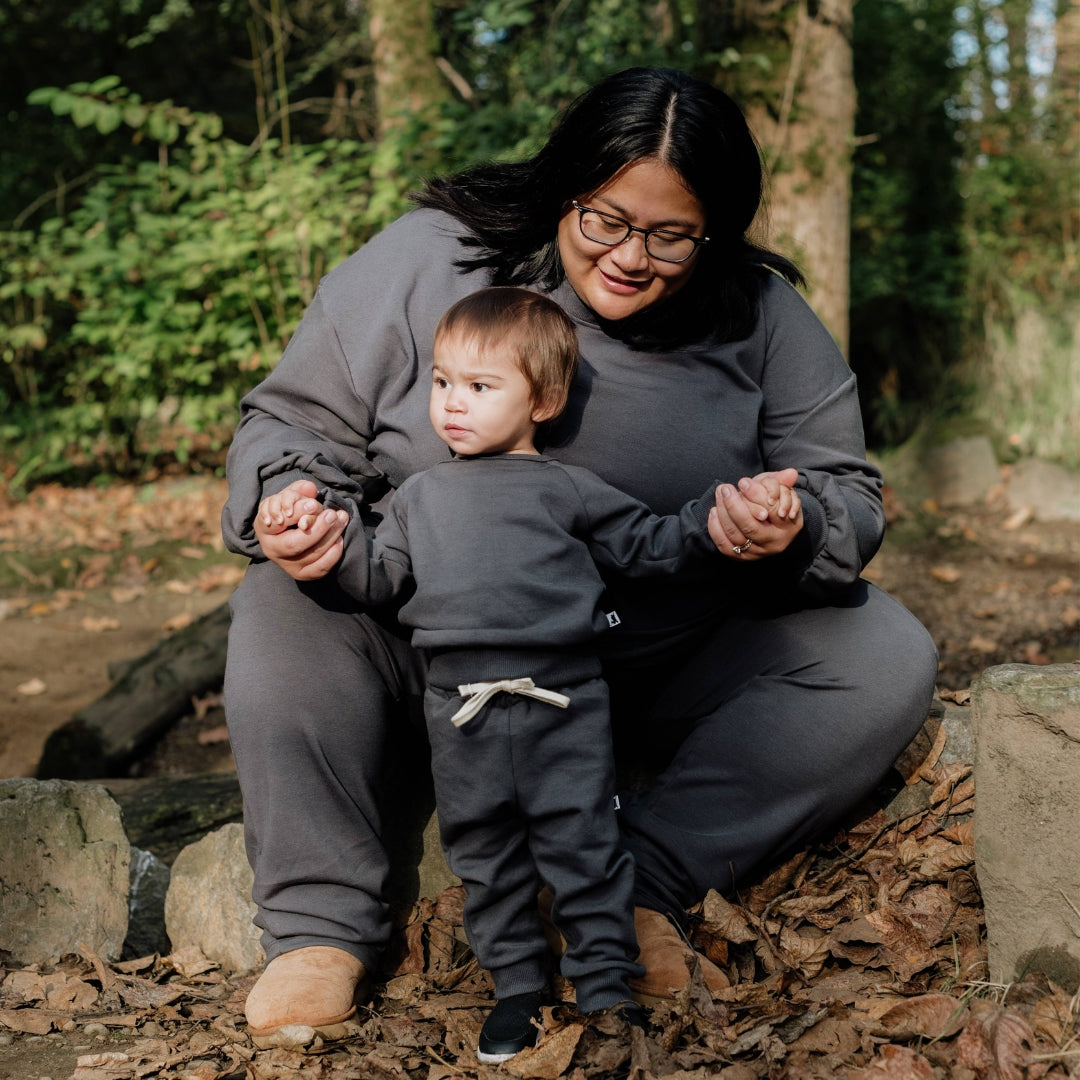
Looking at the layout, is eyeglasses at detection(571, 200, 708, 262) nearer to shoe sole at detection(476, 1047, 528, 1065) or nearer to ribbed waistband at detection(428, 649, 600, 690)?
ribbed waistband at detection(428, 649, 600, 690)

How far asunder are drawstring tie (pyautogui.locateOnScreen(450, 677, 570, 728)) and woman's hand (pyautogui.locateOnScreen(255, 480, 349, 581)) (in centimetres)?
37

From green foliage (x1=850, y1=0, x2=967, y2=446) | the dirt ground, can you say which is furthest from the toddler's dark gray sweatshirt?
green foliage (x1=850, y1=0, x2=967, y2=446)

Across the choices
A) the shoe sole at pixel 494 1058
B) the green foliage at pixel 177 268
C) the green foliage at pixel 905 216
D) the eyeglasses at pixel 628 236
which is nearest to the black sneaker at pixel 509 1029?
the shoe sole at pixel 494 1058

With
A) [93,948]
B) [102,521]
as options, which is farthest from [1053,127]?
[93,948]

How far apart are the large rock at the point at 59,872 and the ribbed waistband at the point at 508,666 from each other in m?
1.05

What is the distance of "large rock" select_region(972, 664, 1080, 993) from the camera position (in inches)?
74.1

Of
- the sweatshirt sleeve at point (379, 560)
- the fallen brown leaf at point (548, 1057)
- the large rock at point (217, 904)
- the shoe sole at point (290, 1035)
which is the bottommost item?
the large rock at point (217, 904)

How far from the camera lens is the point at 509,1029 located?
6.77 feet

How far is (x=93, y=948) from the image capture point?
8.44 ft

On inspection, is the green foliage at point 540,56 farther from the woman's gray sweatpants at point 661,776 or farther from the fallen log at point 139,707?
the woman's gray sweatpants at point 661,776

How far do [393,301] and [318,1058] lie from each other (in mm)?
1554

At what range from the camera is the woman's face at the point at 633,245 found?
239cm

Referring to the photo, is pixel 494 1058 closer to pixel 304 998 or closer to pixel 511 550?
pixel 304 998

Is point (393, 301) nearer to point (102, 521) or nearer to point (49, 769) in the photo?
point (49, 769)
